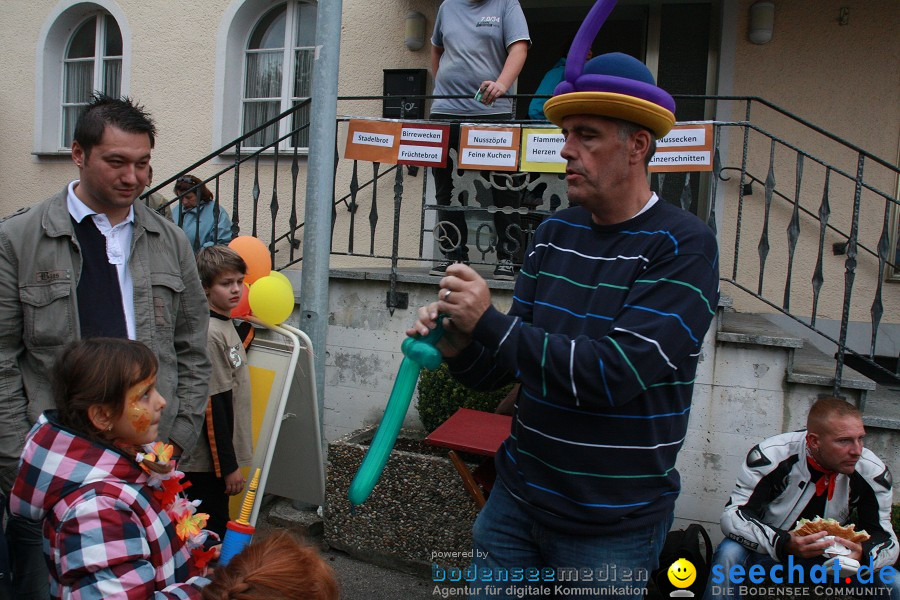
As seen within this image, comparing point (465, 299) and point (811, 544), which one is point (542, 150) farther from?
point (465, 299)

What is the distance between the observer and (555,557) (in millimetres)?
1733

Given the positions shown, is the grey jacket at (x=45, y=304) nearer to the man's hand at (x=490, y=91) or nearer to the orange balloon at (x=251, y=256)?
the orange balloon at (x=251, y=256)

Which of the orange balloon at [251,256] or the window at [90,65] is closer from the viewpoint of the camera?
the orange balloon at [251,256]

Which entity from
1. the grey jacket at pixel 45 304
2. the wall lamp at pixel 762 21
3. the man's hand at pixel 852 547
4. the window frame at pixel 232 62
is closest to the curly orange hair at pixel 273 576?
the grey jacket at pixel 45 304

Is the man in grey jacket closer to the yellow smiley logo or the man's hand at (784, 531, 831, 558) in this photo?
the yellow smiley logo

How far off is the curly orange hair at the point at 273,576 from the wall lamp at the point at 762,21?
18.3ft

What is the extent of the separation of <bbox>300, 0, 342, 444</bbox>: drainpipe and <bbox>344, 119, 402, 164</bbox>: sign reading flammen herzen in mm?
1014

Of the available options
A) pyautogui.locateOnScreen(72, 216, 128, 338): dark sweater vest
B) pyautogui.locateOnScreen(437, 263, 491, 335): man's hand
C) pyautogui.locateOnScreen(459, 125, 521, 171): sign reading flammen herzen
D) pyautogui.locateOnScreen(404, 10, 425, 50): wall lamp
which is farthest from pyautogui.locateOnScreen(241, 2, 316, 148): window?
pyautogui.locateOnScreen(437, 263, 491, 335): man's hand

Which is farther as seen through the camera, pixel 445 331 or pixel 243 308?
pixel 243 308

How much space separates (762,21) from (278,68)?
183 inches

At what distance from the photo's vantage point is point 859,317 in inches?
219

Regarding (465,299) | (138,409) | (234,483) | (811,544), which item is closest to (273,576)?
(138,409)

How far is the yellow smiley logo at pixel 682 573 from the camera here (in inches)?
134

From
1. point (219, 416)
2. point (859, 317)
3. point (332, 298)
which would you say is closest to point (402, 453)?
point (219, 416)
